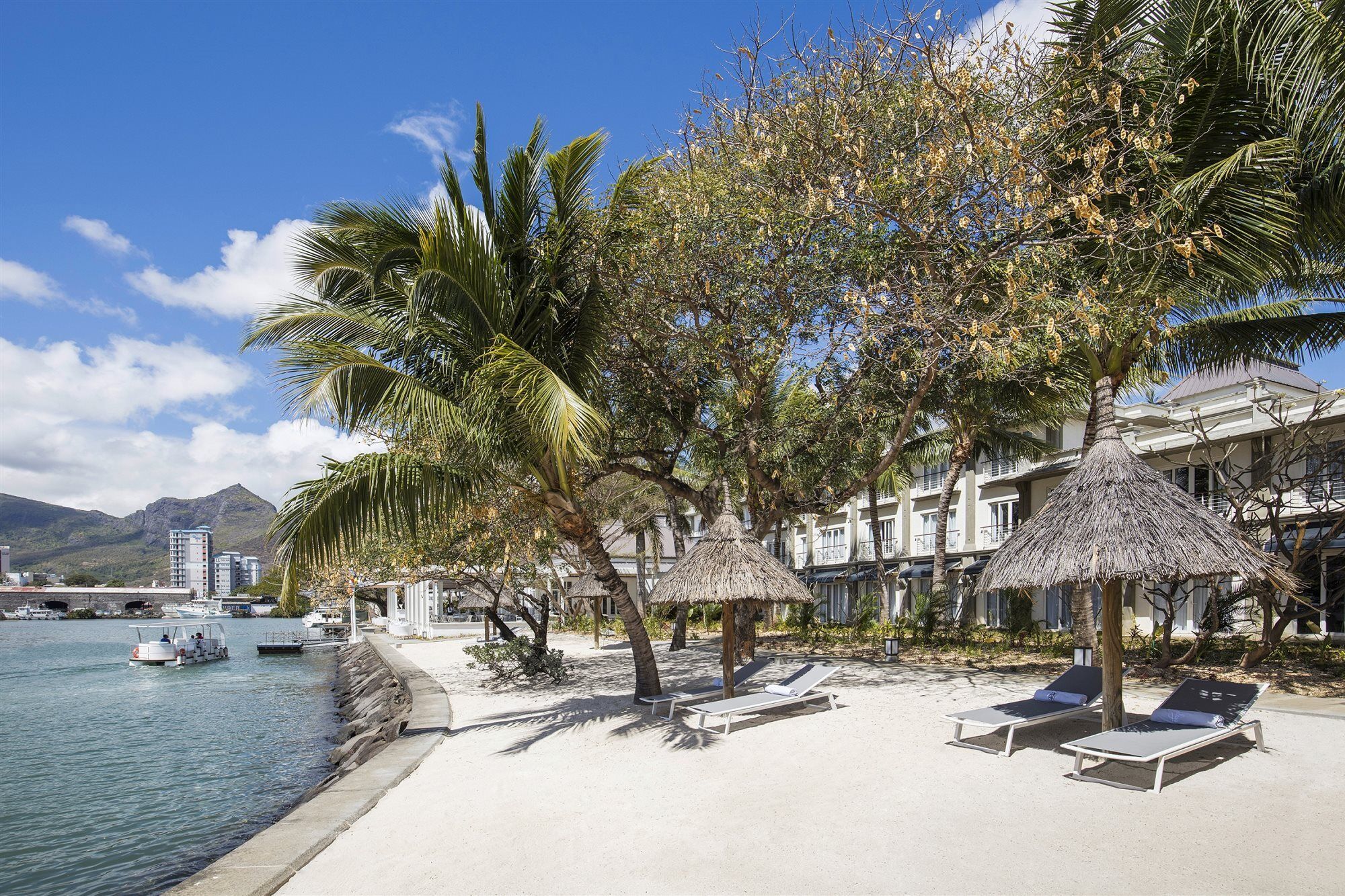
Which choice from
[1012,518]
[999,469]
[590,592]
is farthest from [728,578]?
[999,469]

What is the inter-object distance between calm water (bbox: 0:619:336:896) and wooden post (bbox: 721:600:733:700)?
587cm

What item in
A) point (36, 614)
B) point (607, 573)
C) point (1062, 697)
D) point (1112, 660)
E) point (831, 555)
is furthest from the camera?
point (36, 614)

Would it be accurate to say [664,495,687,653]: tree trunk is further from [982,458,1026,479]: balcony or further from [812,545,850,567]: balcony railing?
[812,545,850,567]: balcony railing

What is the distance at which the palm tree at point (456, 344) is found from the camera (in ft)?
29.0

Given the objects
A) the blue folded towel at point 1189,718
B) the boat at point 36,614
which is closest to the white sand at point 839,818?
the blue folded towel at point 1189,718

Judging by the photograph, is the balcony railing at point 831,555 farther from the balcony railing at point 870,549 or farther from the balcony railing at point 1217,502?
the balcony railing at point 1217,502

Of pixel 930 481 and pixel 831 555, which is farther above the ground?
pixel 930 481

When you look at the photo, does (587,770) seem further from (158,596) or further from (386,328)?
(158,596)

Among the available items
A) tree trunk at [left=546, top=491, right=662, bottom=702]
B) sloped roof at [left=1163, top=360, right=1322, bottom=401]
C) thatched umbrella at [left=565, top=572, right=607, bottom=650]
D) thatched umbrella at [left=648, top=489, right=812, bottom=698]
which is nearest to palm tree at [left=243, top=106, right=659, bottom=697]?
tree trunk at [left=546, top=491, right=662, bottom=702]

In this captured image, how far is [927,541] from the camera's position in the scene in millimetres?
34281

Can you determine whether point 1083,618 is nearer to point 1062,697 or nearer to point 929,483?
point 1062,697

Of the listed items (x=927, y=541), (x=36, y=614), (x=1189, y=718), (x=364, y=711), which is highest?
(x=927, y=541)

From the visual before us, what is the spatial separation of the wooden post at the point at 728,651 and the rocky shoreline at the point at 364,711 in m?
4.38

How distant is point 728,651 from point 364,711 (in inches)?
436
